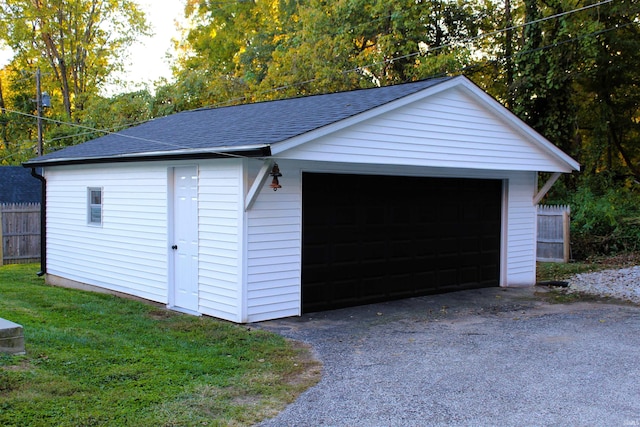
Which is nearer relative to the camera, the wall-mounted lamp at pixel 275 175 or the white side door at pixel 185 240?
the wall-mounted lamp at pixel 275 175

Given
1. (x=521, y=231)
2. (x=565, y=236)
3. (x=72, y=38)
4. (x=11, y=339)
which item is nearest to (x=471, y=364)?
(x=11, y=339)

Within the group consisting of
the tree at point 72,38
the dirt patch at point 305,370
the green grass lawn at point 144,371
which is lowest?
the dirt patch at point 305,370

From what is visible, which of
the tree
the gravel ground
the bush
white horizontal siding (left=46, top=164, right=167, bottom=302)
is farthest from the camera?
the tree

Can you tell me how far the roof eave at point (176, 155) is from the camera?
761 cm

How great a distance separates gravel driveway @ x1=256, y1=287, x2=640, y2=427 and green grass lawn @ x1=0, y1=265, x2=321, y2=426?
1.42 ft

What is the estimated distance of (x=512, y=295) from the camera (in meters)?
11.0

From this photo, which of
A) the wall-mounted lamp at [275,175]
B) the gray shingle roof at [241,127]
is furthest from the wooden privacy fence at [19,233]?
the wall-mounted lamp at [275,175]

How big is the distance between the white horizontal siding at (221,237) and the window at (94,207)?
3506 mm

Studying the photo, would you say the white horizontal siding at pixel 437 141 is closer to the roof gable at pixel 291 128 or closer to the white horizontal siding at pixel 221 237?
the roof gable at pixel 291 128

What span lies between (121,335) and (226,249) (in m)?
1.81

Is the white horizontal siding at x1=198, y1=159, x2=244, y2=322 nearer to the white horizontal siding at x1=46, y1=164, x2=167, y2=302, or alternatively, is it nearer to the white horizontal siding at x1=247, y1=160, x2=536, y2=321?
the white horizontal siding at x1=247, y1=160, x2=536, y2=321

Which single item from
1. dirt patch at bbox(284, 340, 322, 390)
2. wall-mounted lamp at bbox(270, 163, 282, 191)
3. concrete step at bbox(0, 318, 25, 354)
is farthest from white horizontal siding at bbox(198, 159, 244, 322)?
A: concrete step at bbox(0, 318, 25, 354)

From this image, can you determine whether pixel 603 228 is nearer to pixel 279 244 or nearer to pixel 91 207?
pixel 279 244

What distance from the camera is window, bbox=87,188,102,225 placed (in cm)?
1158
